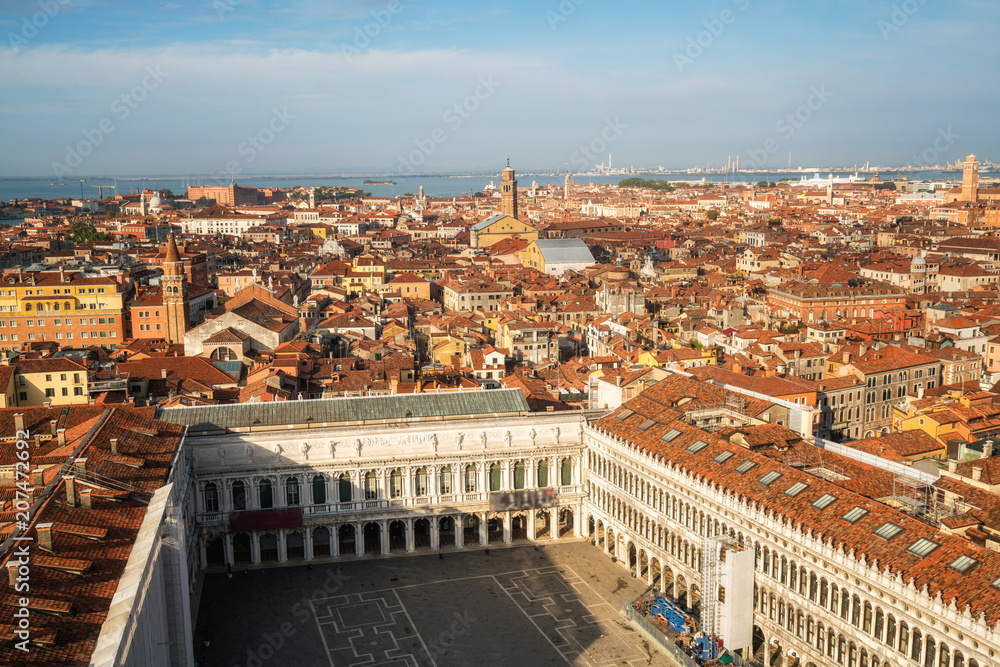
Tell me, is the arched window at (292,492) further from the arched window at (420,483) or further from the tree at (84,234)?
the tree at (84,234)

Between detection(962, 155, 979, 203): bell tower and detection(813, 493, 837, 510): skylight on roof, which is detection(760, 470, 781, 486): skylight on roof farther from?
detection(962, 155, 979, 203): bell tower

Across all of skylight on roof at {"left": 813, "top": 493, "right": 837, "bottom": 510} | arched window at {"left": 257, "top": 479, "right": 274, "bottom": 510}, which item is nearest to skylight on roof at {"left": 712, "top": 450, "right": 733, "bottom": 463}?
skylight on roof at {"left": 813, "top": 493, "right": 837, "bottom": 510}

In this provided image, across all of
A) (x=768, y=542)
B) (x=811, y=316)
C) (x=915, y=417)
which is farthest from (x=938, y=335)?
(x=768, y=542)

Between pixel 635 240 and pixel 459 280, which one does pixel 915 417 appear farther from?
pixel 635 240

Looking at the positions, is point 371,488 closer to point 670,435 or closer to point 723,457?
point 670,435

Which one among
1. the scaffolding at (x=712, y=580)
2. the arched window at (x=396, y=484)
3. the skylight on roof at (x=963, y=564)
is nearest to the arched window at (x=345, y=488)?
the arched window at (x=396, y=484)

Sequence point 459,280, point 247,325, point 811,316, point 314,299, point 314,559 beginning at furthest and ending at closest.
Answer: point 459,280 < point 314,299 < point 811,316 < point 247,325 < point 314,559

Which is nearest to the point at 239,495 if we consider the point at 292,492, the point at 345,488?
the point at 292,492
